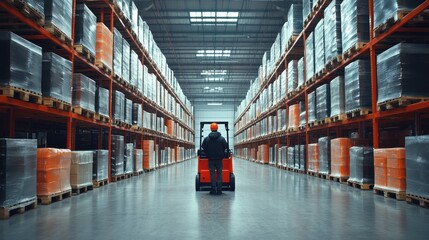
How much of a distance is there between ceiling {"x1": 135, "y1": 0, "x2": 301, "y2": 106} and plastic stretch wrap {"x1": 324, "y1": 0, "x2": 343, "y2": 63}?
23.2 feet

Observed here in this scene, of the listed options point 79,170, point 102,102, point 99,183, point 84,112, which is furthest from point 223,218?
point 102,102

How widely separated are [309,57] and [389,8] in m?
4.14

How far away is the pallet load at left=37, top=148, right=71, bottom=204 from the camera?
16.3 feet

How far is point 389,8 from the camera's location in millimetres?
5426

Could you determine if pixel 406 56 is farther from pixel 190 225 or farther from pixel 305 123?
pixel 305 123

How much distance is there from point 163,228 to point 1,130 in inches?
259

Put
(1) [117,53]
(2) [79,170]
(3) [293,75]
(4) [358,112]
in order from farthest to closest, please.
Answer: (3) [293,75], (1) [117,53], (4) [358,112], (2) [79,170]

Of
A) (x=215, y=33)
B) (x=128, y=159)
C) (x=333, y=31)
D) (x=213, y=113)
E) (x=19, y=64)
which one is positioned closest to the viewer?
(x=19, y=64)

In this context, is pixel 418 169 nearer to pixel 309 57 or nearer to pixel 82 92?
pixel 82 92

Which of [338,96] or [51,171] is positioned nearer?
[51,171]

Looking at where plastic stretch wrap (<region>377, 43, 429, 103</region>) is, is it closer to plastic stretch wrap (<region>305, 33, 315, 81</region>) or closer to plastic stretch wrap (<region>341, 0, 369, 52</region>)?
plastic stretch wrap (<region>341, 0, 369, 52</region>)

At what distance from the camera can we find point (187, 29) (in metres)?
17.9

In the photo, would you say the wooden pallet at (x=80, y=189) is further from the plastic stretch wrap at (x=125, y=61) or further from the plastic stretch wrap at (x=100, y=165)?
the plastic stretch wrap at (x=125, y=61)

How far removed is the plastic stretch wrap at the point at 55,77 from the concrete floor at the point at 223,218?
1.52 meters
